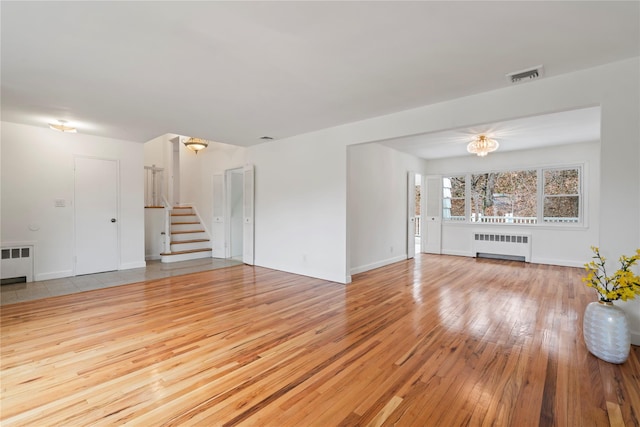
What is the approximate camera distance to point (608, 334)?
2242mm

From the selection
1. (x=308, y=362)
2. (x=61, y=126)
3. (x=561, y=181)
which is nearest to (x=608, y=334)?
(x=308, y=362)

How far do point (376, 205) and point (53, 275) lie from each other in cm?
592

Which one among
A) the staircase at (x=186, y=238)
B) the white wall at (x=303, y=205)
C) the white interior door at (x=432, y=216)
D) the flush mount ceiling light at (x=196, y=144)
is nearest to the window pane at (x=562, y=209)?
the white interior door at (x=432, y=216)

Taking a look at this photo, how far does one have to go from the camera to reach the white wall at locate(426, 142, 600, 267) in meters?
5.82

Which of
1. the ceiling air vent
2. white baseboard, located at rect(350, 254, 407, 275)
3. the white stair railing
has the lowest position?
white baseboard, located at rect(350, 254, 407, 275)

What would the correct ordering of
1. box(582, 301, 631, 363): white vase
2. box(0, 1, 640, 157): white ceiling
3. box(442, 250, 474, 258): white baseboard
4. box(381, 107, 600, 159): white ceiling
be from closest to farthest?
box(0, 1, 640, 157): white ceiling < box(582, 301, 631, 363): white vase < box(381, 107, 600, 159): white ceiling < box(442, 250, 474, 258): white baseboard

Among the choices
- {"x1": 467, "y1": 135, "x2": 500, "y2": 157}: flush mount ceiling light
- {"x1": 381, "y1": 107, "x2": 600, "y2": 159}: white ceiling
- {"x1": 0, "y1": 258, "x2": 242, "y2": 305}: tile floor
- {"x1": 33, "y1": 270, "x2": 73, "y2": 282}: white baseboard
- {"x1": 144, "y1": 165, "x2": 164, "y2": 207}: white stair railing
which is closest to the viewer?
{"x1": 0, "y1": 258, "x2": 242, "y2": 305}: tile floor

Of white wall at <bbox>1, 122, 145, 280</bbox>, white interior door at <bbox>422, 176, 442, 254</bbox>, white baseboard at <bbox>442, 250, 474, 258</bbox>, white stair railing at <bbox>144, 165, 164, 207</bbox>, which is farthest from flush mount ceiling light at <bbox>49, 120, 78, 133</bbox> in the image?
white baseboard at <bbox>442, 250, 474, 258</bbox>

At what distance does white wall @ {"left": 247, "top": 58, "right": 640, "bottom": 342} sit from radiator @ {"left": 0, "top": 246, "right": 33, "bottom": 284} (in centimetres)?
367

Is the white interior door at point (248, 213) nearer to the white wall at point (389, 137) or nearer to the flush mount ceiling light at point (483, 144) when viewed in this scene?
the white wall at point (389, 137)

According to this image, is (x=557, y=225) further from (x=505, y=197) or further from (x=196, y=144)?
(x=196, y=144)

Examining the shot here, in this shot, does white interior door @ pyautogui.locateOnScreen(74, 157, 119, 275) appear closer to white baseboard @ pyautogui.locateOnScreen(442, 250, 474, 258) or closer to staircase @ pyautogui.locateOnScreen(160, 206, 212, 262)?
staircase @ pyautogui.locateOnScreen(160, 206, 212, 262)

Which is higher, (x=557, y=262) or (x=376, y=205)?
(x=376, y=205)

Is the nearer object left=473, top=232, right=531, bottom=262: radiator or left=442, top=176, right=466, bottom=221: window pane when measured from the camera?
left=473, top=232, right=531, bottom=262: radiator
